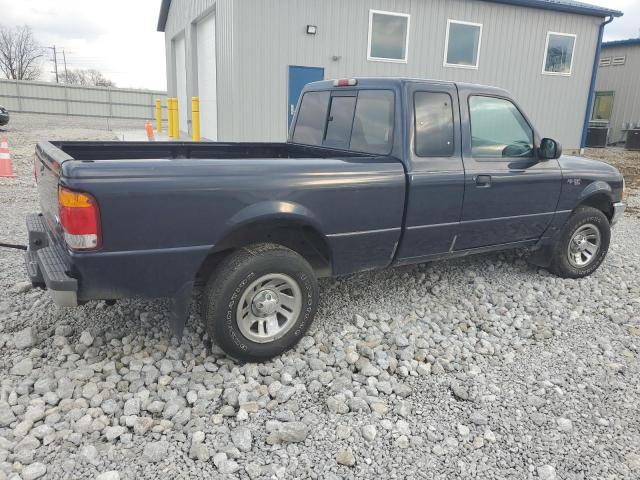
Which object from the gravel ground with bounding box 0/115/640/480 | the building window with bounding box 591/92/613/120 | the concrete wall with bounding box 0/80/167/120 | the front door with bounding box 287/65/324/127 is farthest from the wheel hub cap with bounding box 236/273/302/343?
the concrete wall with bounding box 0/80/167/120

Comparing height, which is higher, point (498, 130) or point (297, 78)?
point (297, 78)

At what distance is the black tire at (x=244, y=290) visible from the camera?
3.15m

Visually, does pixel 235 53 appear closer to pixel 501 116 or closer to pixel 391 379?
pixel 501 116

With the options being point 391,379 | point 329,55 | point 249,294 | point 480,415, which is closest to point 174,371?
point 249,294

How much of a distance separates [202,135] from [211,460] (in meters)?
15.0

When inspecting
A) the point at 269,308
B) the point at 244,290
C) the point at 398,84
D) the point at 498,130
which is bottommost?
the point at 269,308

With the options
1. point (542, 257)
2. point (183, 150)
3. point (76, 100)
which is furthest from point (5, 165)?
point (76, 100)

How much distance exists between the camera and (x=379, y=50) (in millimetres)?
13445

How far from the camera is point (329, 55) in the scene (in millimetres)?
12922

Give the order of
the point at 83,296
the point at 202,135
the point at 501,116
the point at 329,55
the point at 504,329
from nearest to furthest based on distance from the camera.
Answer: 1. the point at 83,296
2. the point at 504,329
3. the point at 501,116
4. the point at 329,55
5. the point at 202,135

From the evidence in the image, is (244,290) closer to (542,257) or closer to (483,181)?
(483,181)

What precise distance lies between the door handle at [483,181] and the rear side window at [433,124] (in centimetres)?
33

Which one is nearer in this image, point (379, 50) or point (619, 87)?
point (379, 50)

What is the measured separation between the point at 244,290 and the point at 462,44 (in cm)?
1342
